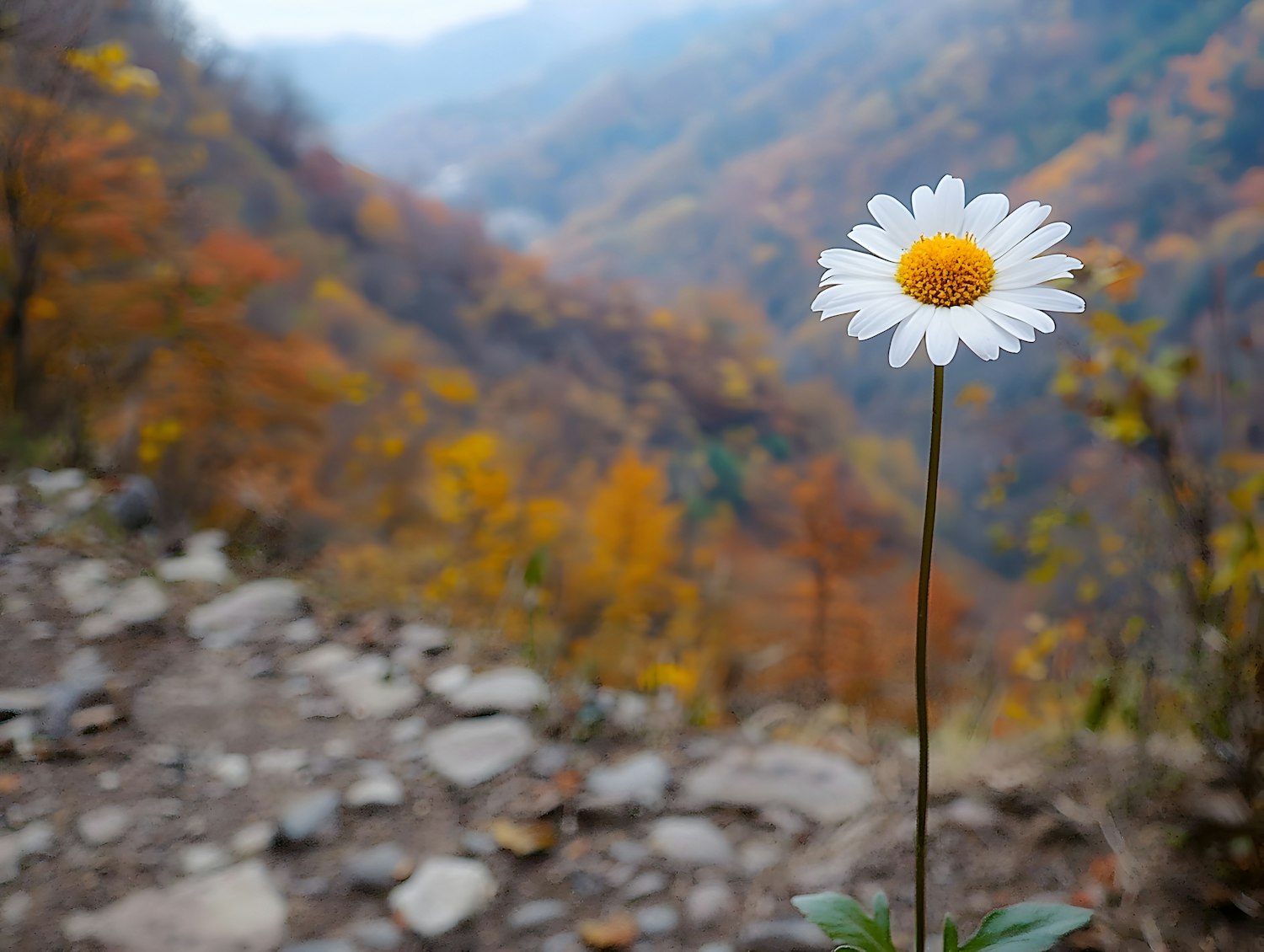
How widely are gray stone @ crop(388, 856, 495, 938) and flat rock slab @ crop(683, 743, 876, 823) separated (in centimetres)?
38

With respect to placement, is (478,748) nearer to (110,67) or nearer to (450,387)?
(110,67)

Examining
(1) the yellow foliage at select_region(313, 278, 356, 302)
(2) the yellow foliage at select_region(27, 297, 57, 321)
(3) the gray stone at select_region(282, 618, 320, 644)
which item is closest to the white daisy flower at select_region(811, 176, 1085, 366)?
(3) the gray stone at select_region(282, 618, 320, 644)

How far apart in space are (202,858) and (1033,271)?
1248 millimetres

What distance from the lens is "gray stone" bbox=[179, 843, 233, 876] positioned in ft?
3.54

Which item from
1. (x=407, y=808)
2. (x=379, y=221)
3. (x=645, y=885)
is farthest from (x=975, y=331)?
(x=379, y=221)

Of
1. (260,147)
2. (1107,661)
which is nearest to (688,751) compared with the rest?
(1107,661)

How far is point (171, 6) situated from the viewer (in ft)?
15.0

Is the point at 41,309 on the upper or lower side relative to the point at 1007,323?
upper

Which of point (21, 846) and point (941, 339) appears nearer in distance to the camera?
point (941, 339)

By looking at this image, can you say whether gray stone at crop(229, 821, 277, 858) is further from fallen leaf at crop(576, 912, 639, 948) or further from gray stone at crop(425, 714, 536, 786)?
fallen leaf at crop(576, 912, 639, 948)

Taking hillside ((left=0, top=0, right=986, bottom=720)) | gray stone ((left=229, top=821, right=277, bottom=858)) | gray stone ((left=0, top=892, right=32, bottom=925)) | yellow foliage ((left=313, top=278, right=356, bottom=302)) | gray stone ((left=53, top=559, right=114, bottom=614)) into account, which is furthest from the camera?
yellow foliage ((left=313, top=278, right=356, bottom=302))

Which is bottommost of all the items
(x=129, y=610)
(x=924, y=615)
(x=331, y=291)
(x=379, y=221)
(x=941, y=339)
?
(x=129, y=610)

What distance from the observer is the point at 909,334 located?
517 millimetres

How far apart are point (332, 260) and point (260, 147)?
0.93 metres
